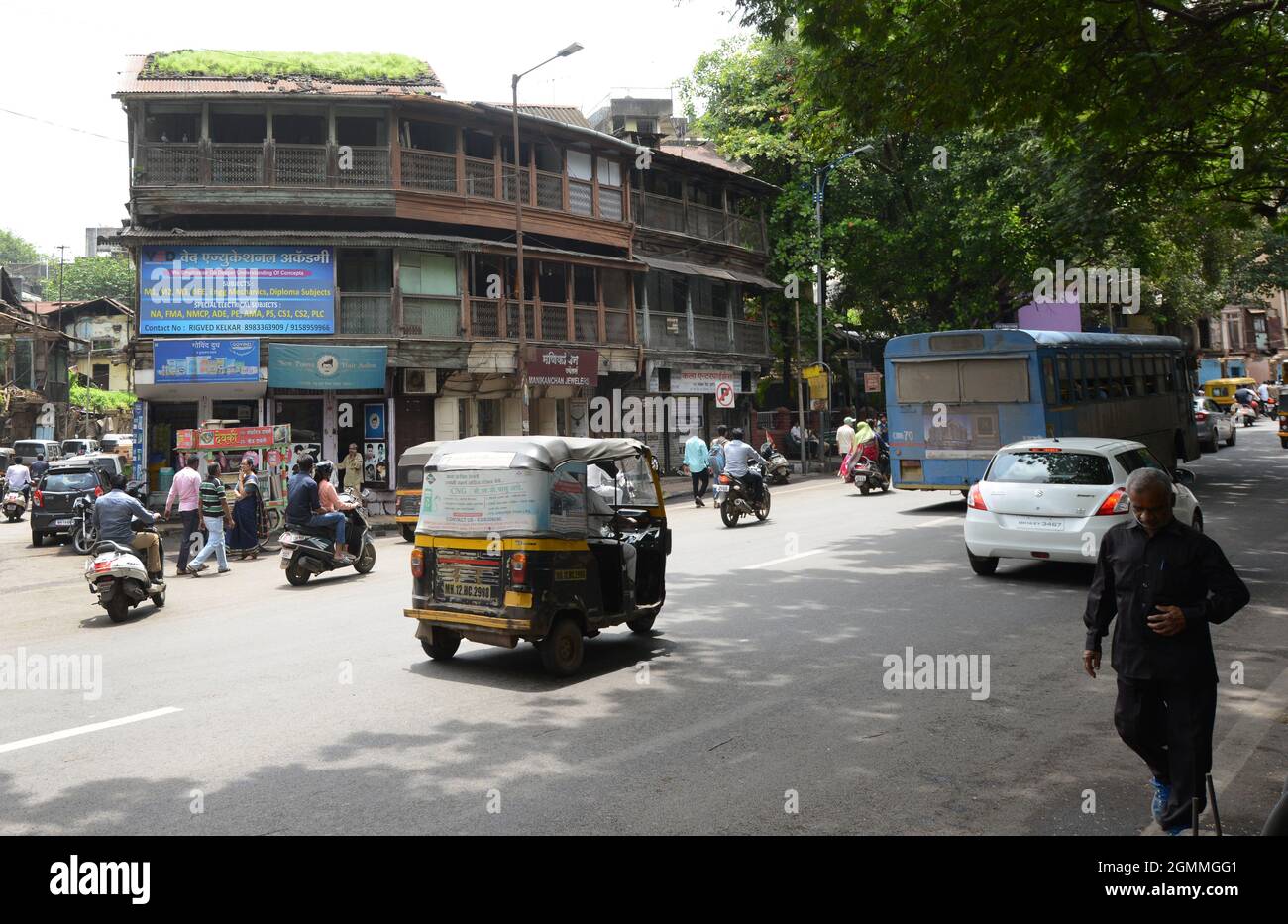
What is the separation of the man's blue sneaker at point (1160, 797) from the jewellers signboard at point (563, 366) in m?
23.8

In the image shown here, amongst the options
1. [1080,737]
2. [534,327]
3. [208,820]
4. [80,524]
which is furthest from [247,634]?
[534,327]

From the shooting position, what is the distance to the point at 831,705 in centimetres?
678

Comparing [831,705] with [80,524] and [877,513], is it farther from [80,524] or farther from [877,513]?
[80,524]

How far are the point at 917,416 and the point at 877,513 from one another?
1962 mm

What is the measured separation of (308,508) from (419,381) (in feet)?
41.9

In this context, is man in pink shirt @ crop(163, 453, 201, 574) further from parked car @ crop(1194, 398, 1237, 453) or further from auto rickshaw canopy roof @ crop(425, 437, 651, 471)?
parked car @ crop(1194, 398, 1237, 453)

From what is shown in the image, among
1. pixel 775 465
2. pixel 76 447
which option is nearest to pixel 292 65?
pixel 775 465

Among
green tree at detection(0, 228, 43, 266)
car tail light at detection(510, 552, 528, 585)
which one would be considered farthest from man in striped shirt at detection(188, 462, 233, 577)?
green tree at detection(0, 228, 43, 266)

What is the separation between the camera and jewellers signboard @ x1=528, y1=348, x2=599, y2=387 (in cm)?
2768

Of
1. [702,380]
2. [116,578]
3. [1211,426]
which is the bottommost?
[116,578]

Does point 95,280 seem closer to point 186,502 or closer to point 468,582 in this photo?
point 186,502

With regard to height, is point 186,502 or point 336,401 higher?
point 336,401

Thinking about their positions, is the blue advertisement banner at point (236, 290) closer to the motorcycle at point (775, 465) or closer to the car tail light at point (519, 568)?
the motorcycle at point (775, 465)

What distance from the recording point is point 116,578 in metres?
11.1
